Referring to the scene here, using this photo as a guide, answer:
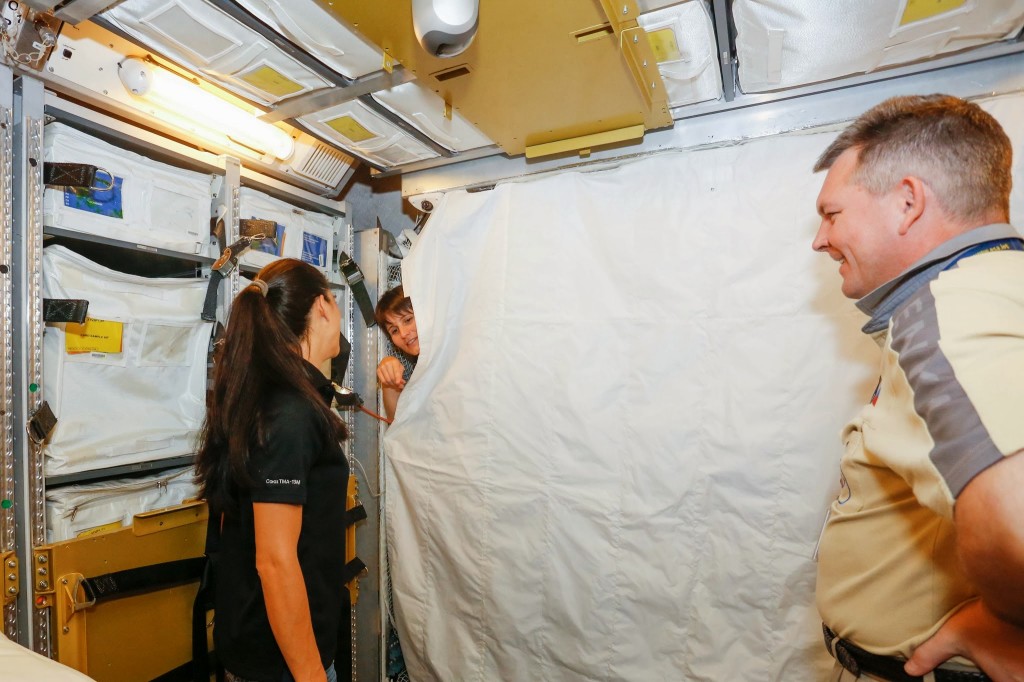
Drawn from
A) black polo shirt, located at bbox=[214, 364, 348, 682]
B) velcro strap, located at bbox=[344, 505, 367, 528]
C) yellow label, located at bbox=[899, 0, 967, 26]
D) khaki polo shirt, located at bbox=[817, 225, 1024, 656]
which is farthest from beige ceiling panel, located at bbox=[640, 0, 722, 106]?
velcro strap, located at bbox=[344, 505, 367, 528]

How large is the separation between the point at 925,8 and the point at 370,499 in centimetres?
236

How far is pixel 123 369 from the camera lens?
154 cm

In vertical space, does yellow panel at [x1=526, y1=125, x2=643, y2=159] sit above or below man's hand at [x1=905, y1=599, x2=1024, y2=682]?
above

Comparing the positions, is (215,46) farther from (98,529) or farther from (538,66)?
(98,529)

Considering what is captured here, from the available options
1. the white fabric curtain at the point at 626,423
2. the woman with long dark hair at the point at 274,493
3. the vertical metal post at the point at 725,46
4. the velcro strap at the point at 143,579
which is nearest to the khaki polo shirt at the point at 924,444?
the white fabric curtain at the point at 626,423

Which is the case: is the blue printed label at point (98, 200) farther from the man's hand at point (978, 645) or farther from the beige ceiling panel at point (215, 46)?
the man's hand at point (978, 645)

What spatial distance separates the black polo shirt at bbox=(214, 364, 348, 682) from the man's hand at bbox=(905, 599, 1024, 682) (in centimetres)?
118

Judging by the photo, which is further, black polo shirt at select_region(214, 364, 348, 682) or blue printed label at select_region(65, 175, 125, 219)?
blue printed label at select_region(65, 175, 125, 219)

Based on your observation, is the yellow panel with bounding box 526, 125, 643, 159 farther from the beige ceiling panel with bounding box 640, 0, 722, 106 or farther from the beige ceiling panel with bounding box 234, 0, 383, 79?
the beige ceiling panel with bounding box 234, 0, 383, 79

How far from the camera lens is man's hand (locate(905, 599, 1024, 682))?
760mm

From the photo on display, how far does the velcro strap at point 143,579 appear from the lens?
1.39 m

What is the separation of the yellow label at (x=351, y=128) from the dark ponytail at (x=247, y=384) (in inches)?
25.8

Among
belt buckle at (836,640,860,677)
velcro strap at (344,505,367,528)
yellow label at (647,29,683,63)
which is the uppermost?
yellow label at (647,29,683,63)

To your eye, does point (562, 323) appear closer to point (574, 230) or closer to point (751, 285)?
point (574, 230)
